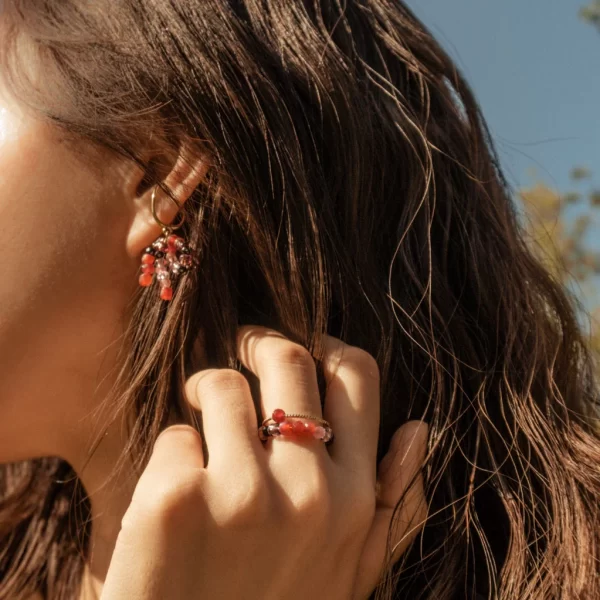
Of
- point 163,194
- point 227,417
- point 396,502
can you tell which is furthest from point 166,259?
point 396,502

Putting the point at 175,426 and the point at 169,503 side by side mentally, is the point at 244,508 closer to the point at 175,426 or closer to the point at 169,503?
the point at 169,503

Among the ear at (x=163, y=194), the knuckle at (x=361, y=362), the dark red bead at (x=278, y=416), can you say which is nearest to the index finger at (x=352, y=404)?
the knuckle at (x=361, y=362)

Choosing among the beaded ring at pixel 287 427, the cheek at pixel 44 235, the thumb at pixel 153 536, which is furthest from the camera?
the cheek at pixel 44 235

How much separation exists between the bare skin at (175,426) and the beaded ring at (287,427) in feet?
0.05

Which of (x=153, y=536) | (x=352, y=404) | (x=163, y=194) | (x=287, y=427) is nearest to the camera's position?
(x=153, y=536)

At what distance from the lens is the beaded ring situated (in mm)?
1187

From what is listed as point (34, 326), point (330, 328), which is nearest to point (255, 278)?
point (330, 328)

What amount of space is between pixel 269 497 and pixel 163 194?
59cm

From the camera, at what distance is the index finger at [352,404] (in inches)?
49.3

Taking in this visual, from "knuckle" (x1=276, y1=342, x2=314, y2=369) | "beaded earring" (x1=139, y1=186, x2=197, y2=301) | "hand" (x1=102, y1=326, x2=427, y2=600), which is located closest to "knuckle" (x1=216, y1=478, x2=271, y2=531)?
"hand" (x1=102, y1=326, x2=427, y2=600)

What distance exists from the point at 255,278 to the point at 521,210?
0.69 meters

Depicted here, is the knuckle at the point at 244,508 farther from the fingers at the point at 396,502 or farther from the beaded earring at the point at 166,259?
the beaded earring at the point at 166,259

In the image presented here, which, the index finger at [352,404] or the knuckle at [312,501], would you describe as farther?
the index finger at [352,404]

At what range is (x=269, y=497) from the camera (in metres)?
1.13
